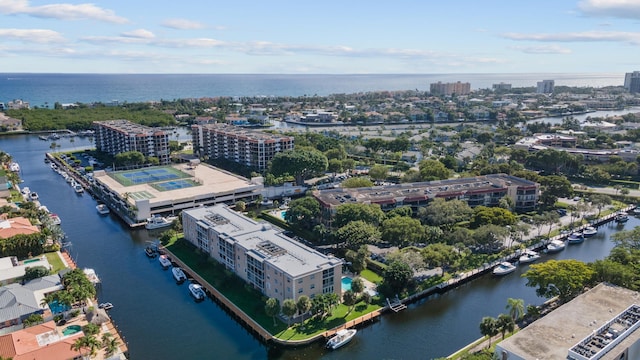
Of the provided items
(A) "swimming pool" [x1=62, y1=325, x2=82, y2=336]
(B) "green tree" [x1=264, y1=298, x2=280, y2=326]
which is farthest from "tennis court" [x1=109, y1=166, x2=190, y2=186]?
(B) "green tree" [x1=264, y1=298, x2=280, y2=326]

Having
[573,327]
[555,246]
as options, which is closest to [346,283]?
[573,327]

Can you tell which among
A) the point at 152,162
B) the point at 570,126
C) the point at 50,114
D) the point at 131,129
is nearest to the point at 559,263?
the point at 152,162

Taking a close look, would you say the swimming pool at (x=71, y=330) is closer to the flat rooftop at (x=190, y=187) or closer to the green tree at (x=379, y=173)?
the flat rooftop at (x=190, y=187)

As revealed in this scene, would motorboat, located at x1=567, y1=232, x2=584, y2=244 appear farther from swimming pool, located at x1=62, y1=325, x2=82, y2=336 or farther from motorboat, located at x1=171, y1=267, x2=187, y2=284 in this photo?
swimming pool, located at x1=62, y1=325, x2=82, y2=336

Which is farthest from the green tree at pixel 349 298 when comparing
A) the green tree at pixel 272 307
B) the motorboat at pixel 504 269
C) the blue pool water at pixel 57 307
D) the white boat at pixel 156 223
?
the white boat at pixel 156 223

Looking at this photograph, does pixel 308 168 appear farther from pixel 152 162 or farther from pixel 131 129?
pixel 131 129

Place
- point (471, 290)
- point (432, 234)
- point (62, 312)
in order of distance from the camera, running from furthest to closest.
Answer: point (432, 234)
point (471, 290)
point (62, 312)
